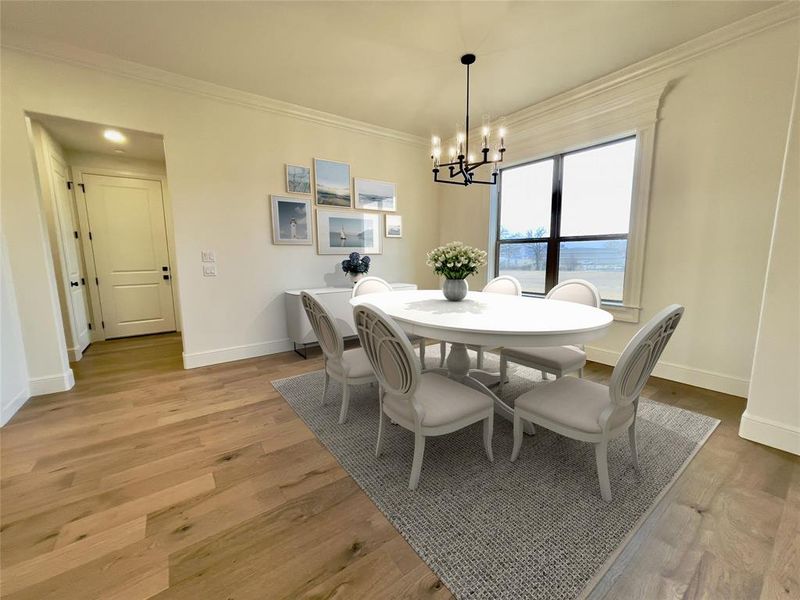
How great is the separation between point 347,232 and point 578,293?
2.69 meters

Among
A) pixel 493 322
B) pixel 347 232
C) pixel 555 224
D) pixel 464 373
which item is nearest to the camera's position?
pixel 493 322

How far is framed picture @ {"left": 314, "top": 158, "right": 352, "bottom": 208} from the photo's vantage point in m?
3.71

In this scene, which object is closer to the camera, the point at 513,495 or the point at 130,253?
the point at 513,495

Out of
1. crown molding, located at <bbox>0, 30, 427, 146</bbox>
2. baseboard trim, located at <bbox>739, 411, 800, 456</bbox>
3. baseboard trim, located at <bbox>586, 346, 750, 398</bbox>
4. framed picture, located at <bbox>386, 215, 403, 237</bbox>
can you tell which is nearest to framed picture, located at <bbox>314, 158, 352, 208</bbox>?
crown molding, located at <bbox>0, 30, 427, 146</bbox>

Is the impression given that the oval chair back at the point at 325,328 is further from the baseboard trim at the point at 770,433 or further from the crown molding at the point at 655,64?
the crown molding at the point at 655,64

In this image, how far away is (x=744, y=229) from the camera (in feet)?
7.72

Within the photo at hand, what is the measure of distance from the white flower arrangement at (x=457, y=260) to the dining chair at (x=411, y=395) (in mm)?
843

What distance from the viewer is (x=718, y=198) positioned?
245cm

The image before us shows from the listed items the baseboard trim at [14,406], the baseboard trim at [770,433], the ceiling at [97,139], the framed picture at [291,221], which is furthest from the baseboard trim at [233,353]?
the baseboard trim at [770,433]

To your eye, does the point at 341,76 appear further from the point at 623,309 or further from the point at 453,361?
the point at 623,309

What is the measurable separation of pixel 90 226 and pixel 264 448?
4209 mm

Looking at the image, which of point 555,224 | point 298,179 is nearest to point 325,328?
point 298,179

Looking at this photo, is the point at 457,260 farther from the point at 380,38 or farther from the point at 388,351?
the point at 380,38

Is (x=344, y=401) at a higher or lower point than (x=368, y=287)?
lower
